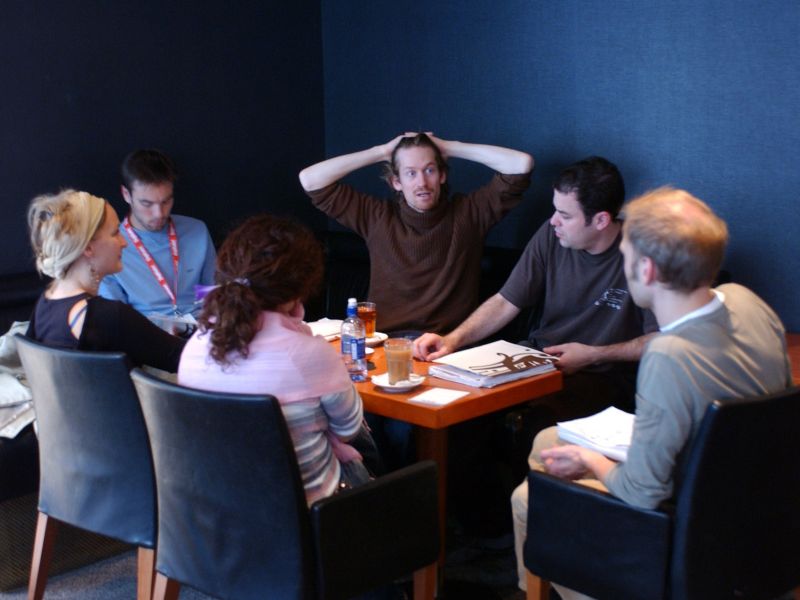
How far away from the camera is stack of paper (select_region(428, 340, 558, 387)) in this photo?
255cm

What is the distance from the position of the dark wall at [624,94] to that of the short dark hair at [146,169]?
120 cm

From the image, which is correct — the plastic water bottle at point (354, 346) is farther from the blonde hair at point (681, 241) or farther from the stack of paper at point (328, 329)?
the blonde hair at point (681, 241)

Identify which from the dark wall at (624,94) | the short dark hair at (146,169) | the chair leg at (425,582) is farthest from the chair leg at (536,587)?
the short dark hair at (146,169)

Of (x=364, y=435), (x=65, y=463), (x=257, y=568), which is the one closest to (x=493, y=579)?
(x=364, y=435)

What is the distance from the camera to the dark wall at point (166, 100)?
3.64 m

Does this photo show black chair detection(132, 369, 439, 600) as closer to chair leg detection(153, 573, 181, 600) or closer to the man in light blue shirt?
chair leg detection(153, 573, 181, 600)

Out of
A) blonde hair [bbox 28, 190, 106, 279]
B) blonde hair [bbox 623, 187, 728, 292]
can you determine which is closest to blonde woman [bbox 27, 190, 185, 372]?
blonde hair [bbox 28, 190, 106, 279]

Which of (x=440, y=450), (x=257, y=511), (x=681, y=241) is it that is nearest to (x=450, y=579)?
(x=440, y=450)

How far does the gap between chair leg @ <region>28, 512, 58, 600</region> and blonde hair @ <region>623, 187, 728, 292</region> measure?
1.79m

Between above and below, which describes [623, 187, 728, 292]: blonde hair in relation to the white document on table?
above

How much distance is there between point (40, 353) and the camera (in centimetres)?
222

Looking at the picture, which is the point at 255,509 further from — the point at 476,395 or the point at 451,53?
the point at 451,53

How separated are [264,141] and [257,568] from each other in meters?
2.94

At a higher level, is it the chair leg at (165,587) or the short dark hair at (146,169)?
the short dark hair at (146,169)
